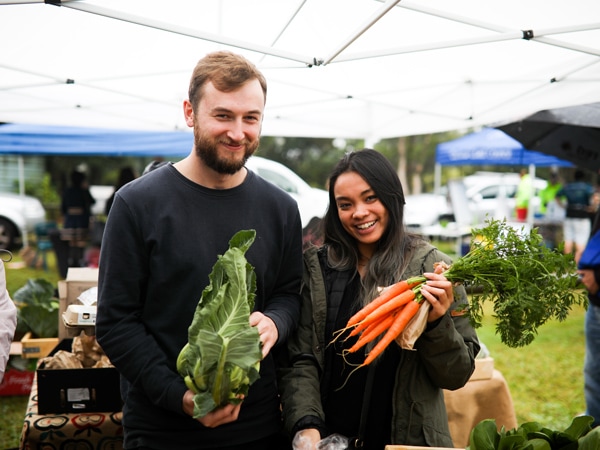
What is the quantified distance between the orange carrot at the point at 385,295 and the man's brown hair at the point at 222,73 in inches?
34.8

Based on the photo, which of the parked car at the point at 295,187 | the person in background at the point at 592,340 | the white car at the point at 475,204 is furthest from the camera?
the white car at the point at 475,204

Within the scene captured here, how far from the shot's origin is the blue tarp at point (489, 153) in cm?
1166

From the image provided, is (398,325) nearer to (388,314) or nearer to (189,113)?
(388,314)

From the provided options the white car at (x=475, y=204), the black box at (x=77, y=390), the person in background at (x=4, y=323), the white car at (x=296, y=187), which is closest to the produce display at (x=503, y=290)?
the person in background at (x=4, y=323)

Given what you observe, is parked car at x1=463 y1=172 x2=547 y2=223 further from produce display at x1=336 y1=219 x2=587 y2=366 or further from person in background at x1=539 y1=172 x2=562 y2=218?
produce display at x1=336 y1=219 x2=587 y2=366

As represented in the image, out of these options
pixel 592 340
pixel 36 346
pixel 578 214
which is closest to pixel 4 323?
pixel 36 346

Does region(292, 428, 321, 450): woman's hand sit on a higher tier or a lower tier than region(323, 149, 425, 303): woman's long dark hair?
lower

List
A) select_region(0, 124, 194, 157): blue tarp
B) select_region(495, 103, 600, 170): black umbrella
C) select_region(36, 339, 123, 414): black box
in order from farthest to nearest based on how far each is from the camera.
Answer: select_region(0, 124, 194, 157): blue tarp < select_region(495, 103, 600, 170): black umbrella < select_region(36, 339, 123, 414): black box

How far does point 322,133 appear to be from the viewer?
7.54 m

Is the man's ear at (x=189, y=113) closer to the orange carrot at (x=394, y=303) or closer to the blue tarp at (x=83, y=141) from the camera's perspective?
the orange carrot at (x=394, y=303)

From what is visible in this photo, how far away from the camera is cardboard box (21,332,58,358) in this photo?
15.0ft

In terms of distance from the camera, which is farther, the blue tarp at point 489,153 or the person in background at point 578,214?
the blue tarp at point 489,153

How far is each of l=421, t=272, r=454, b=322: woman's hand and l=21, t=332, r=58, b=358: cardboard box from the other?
12.1 ft

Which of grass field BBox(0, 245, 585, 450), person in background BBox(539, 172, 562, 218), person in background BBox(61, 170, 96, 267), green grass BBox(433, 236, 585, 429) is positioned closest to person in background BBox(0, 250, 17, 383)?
grass field BBox(0, 245, 585, 450)
